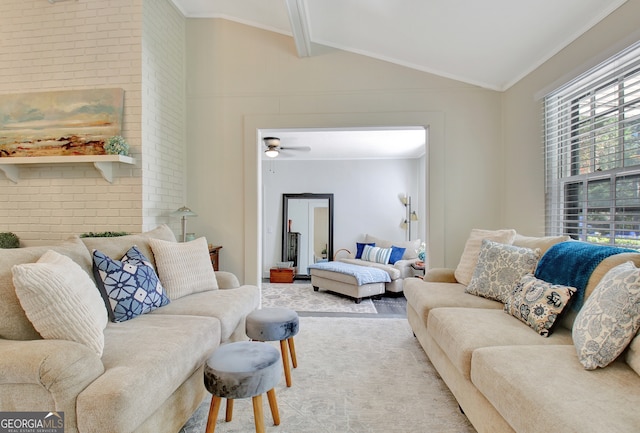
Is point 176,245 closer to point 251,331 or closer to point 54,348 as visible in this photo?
point 251,331

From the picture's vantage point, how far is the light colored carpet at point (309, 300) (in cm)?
435

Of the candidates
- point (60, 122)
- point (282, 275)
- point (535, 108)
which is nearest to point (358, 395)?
point (535, 108)

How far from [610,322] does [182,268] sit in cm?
248

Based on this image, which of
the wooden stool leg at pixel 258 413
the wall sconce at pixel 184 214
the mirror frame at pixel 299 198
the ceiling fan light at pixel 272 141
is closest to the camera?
the wooden stool leg at pixel 258 413

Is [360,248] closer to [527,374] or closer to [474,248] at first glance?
[474,248]

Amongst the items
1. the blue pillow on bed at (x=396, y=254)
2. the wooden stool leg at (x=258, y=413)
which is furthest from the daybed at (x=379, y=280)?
the wooden stool leg at (x=258, y=413)

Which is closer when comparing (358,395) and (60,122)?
(358,395)

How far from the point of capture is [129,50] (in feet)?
9.97

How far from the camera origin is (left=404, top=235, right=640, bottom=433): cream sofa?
1.08 meters

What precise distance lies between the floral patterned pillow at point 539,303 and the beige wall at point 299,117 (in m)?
1.56

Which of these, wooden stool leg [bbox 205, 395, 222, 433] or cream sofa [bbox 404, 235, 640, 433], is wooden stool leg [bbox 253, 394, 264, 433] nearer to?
wooden stool leg [bbox 205, 395, 222, 433]

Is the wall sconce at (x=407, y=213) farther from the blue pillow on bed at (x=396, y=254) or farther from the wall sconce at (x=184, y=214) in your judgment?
the wall sconce at (x=184, y=214)

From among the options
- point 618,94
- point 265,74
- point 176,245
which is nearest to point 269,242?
point 265,74

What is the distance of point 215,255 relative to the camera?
11.9 feet
